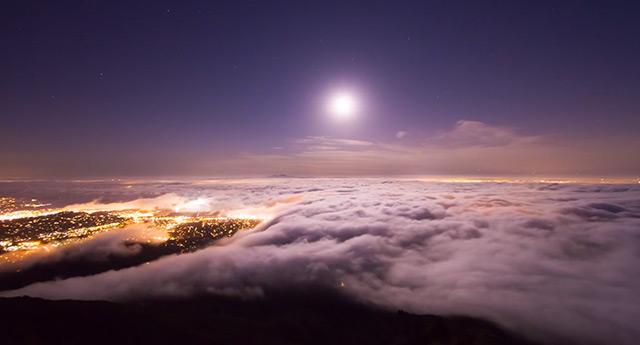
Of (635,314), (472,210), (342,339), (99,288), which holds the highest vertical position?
(472,210)

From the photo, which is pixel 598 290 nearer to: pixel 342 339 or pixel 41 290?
pixel 342 339

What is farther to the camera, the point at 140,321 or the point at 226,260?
the point at 226,260

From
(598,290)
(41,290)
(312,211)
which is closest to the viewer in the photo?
(598,290)

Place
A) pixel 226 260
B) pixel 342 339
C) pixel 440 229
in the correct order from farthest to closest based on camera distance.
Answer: pixel 226 260 → pixel 440 229 → pixel 342 339

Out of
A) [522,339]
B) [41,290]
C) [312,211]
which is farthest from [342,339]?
[41,290]

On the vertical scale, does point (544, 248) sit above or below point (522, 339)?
above

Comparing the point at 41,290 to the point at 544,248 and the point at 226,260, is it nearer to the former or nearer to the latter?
the point at 226,260

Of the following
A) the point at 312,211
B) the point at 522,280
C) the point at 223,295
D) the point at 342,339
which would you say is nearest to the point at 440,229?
the point at 522,280
